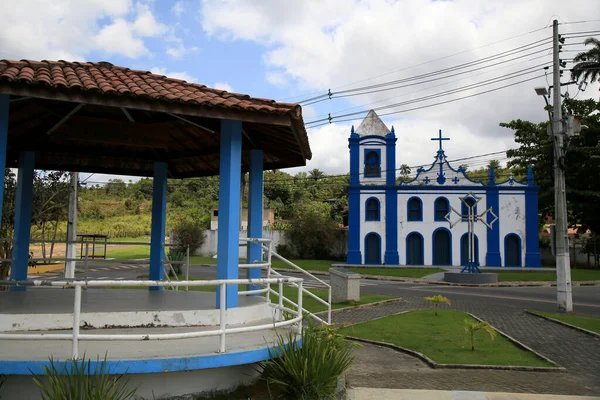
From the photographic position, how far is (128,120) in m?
9.25

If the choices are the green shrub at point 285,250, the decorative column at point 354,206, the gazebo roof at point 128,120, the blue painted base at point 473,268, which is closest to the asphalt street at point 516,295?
the blue painted base at point 473,268

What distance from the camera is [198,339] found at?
653cm

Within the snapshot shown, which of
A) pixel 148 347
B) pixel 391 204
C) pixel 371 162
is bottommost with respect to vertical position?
pixel 148 347

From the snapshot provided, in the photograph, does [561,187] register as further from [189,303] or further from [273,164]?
[189,303]

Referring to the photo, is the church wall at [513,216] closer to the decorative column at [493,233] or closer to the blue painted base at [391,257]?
the decorative column at [493,233]

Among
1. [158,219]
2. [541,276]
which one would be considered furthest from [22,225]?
[541,276]

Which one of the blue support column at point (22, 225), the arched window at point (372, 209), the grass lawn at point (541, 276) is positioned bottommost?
the grass lawn at point (541, 276)

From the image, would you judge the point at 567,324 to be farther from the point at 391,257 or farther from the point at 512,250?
the point at 512,250

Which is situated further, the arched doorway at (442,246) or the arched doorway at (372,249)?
the arched doorway at (372,249)

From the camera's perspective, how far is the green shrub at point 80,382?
4.79 meters

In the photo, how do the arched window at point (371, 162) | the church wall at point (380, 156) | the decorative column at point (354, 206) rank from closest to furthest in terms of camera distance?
the decorative column at point (354, 206) < the church wall at point (380, 156) < the arched window at point (371, 162)

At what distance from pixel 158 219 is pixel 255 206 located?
8.01 ft

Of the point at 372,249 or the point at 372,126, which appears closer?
the point at 372,249

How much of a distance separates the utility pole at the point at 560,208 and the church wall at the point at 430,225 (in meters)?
22.6
